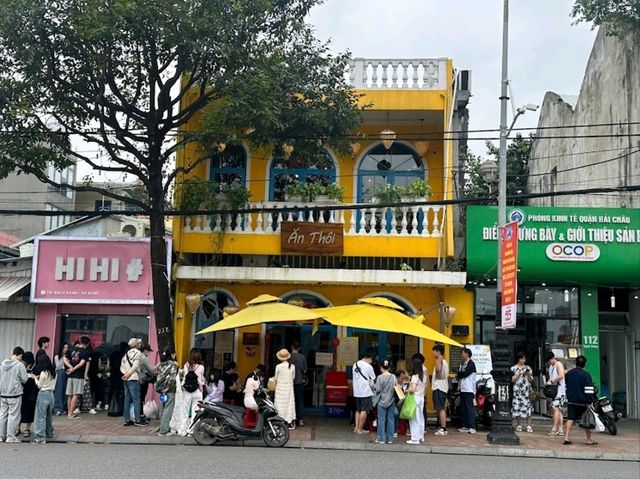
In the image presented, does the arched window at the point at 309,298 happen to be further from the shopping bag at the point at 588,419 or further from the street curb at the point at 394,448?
the shopping bag at the point at 588,419

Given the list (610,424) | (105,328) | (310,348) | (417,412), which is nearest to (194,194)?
(105,328)

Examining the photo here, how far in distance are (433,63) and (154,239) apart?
7.94 m

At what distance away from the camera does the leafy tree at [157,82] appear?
12625mm

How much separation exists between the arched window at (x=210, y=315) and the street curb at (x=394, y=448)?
493 cm

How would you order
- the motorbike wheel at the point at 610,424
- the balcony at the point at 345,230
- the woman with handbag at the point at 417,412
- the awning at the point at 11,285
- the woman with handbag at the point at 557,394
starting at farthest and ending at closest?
the balcony at the point at 345,230
the awning at the point at 11,285
the motorbike wheel at the point at 610,424
the woman with handbag at the point at 557,394
the woman with handbag at the point at 417,412

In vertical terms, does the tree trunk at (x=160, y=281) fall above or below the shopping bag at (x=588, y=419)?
above

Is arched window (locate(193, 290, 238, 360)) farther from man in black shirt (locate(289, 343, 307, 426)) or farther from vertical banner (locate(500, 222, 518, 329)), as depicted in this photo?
vertical banner (locate(500, 222, 518, 329))

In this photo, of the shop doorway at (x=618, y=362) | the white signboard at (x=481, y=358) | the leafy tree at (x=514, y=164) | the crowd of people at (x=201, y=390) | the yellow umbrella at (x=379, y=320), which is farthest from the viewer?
the leafy tree at (x=514, y=164)

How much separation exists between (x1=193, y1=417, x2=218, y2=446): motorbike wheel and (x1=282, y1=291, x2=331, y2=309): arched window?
5.75 metres

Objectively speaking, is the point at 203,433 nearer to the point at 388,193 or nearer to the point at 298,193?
the point at 298,193

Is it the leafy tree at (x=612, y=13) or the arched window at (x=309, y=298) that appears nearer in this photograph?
the arched window at (x=309, y=298)

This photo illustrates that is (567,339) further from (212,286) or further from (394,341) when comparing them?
(212,286)

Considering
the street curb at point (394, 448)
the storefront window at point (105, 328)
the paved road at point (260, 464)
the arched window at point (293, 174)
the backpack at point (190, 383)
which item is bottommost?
the street curb at point (394, 448)

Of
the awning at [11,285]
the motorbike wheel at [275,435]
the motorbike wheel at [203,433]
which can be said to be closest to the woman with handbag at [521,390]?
the motorbike wheel at [275,435]
